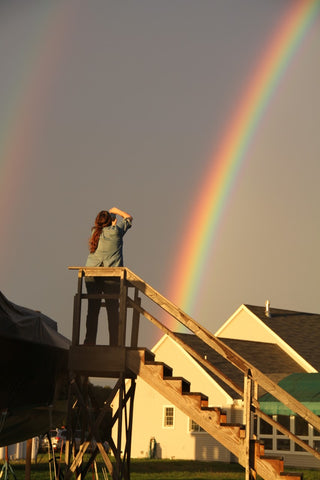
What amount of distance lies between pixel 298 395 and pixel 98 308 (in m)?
19.6

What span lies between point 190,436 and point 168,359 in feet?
15.6

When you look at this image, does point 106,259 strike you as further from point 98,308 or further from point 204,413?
point 204,413

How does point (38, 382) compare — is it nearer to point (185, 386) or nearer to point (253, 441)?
point (185, 386)

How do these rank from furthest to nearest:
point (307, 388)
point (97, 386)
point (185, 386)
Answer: point (97, 386) → point (307, 388) → point (185, 386)

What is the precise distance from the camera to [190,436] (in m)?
39.0

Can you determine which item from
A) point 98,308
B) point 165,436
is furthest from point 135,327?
point 165,436

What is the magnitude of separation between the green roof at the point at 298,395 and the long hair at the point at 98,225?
55.0ft

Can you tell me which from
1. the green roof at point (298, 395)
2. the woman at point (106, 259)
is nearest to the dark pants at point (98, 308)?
the woman at point (106, 259)

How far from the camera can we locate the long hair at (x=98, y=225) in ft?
54.1

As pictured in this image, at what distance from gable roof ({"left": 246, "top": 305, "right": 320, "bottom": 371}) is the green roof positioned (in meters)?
6.73

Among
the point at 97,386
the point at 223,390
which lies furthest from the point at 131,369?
the point at 97,386

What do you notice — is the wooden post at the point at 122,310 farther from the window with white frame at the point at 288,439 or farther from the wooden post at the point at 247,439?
the window with white frame at the point at 288,439

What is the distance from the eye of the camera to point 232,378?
3962 centimetres

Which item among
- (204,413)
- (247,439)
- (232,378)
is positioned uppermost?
(232,378)
